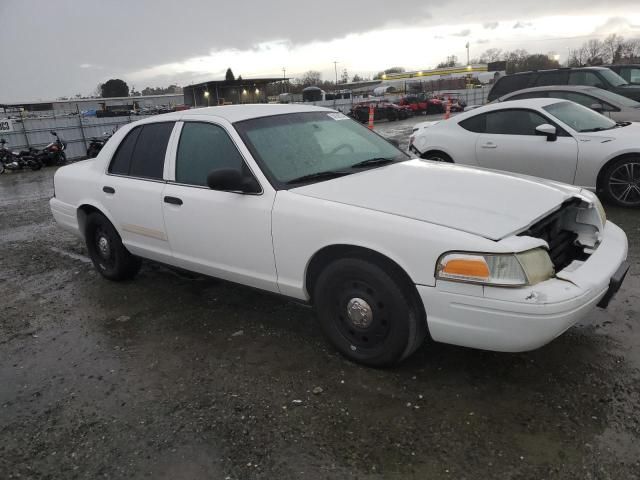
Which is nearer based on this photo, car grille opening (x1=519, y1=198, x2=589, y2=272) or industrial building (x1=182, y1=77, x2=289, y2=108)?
car grille opening (x1=519, y1=198, x2=589, y2=272)

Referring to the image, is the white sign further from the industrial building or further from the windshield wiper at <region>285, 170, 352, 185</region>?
the industrial building

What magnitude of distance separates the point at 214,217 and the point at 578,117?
5.37m

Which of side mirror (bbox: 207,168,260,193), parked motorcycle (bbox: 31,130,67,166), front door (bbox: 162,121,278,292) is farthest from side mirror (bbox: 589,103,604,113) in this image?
parked motorcycle (bbox: 31,130,67,166)

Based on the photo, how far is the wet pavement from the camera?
96.7 inches

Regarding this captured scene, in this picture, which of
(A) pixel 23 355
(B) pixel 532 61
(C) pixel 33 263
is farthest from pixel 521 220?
(B) pixel 532 61

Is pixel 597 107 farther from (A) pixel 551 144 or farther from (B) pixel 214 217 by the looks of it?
(B) pixel 214 217

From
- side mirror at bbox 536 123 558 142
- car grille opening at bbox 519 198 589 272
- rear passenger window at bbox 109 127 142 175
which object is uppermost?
rear passenger window at bbox 109 127 142 175

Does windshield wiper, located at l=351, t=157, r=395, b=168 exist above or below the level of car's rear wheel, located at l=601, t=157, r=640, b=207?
above

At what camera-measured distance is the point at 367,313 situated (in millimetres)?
3041

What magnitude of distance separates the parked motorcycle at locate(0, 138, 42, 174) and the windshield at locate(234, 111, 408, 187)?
47.1 feet

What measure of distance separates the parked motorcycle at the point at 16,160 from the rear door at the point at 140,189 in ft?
42.6

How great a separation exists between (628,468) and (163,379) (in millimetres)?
2612

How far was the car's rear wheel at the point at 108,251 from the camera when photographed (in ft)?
15.7

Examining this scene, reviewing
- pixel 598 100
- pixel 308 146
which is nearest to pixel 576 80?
pixel 598 100
